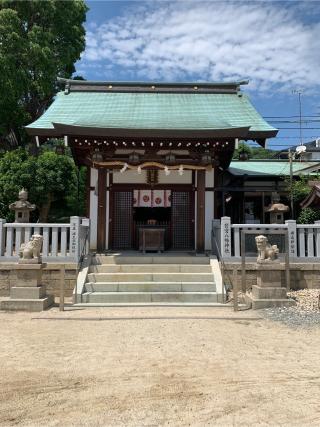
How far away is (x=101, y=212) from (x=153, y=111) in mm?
4785

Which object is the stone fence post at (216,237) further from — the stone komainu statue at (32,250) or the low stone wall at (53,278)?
the stone komainu statue at (32,250)

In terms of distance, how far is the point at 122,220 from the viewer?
41.9 feet

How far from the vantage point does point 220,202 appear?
15.0 m

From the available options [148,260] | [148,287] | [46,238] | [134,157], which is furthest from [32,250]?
[134,157]

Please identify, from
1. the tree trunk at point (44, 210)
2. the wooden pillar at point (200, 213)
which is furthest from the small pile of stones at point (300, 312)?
the tree trunk at point (44, 210)

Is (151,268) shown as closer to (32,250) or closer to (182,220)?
(182,220)

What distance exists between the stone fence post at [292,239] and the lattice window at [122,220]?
5.37 m

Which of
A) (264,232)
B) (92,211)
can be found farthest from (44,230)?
(264,232)

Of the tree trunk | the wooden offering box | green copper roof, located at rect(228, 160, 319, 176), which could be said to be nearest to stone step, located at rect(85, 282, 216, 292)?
the wooden offering box

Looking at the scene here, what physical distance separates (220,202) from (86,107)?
657 centimetres

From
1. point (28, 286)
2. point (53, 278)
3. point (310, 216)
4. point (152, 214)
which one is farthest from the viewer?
point (152, 214)

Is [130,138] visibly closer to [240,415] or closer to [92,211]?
[92,211]

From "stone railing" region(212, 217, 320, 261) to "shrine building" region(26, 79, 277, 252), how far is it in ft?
4.95

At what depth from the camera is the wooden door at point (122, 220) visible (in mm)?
12750
